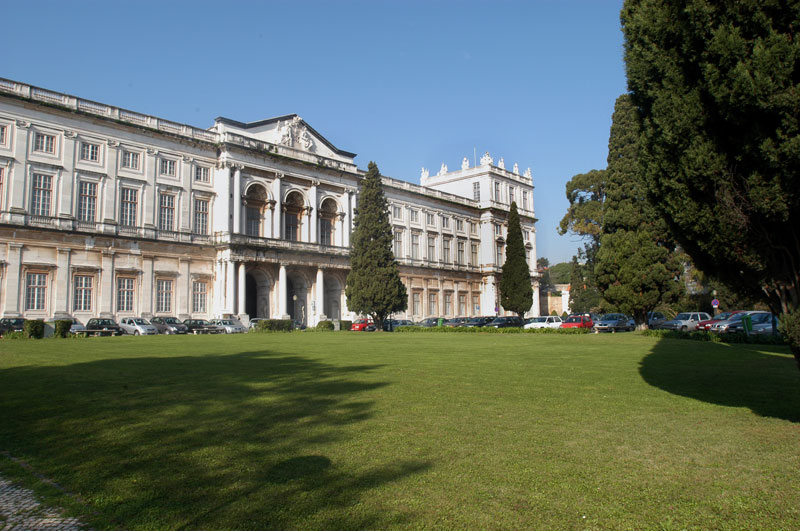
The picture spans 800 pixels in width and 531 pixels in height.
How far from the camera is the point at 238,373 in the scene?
13.5 meters

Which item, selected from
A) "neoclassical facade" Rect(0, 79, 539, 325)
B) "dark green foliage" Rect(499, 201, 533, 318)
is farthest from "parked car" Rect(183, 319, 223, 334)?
"dark green foliage" Rect(499, 201, 533, 318)

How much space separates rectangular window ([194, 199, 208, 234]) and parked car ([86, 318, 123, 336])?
1268 centimetres

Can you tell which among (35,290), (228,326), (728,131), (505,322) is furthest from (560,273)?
(728,131)

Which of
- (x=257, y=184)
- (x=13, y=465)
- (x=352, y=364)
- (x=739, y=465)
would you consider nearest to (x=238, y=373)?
(x=352, y=364)

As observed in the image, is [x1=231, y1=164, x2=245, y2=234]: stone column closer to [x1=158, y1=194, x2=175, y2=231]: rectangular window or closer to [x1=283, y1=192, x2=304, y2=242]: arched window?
[x1=158, y1=194, x2=175, y2=231]: rectangular window

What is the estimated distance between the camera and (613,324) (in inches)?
1676

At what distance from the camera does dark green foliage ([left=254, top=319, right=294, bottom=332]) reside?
1647 inches

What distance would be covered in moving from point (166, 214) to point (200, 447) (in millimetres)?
44271

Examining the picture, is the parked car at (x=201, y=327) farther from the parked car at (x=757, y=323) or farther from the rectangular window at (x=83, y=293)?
the parked car at (x=757, y=323)

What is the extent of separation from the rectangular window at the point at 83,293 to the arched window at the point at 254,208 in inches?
547

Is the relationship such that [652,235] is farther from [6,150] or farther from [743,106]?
[6,150]

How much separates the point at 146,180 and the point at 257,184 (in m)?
9.73

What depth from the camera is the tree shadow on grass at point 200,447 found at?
473 cm

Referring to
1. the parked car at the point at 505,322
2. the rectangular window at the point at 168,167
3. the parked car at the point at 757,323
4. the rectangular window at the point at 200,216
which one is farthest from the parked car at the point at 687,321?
the rectangular window at the point at 168,167
